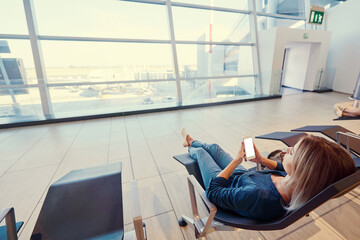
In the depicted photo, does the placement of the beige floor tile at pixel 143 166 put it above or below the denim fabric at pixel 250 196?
below

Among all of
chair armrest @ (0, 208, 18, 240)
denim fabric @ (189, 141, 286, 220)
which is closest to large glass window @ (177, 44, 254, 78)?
denim fabric @ (189, 141, 286, 220)

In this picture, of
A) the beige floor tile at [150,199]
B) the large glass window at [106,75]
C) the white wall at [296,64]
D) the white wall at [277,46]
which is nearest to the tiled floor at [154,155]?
the beige floor tile at [150,199]

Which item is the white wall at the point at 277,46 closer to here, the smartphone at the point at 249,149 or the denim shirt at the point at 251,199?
the smartphone at the point at 249,149

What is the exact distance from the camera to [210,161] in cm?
143

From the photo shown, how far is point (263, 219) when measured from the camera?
0.88 meters

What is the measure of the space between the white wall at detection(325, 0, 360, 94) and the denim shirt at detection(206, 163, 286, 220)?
8.79 m

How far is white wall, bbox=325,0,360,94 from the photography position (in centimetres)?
650

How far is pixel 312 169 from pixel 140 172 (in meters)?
1.76

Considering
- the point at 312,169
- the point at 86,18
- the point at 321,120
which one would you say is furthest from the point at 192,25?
the point at 312,169

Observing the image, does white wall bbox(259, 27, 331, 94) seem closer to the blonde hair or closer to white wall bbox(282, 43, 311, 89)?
white wall bbox(282, 43, 311, 89)

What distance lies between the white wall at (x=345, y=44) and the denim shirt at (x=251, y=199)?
28.8 feet

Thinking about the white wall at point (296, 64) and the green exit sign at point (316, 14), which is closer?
the green exit sign at point (316, 14)

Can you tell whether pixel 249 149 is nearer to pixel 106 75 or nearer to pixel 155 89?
pixel 155 89

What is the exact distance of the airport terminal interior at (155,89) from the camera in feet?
5.56
